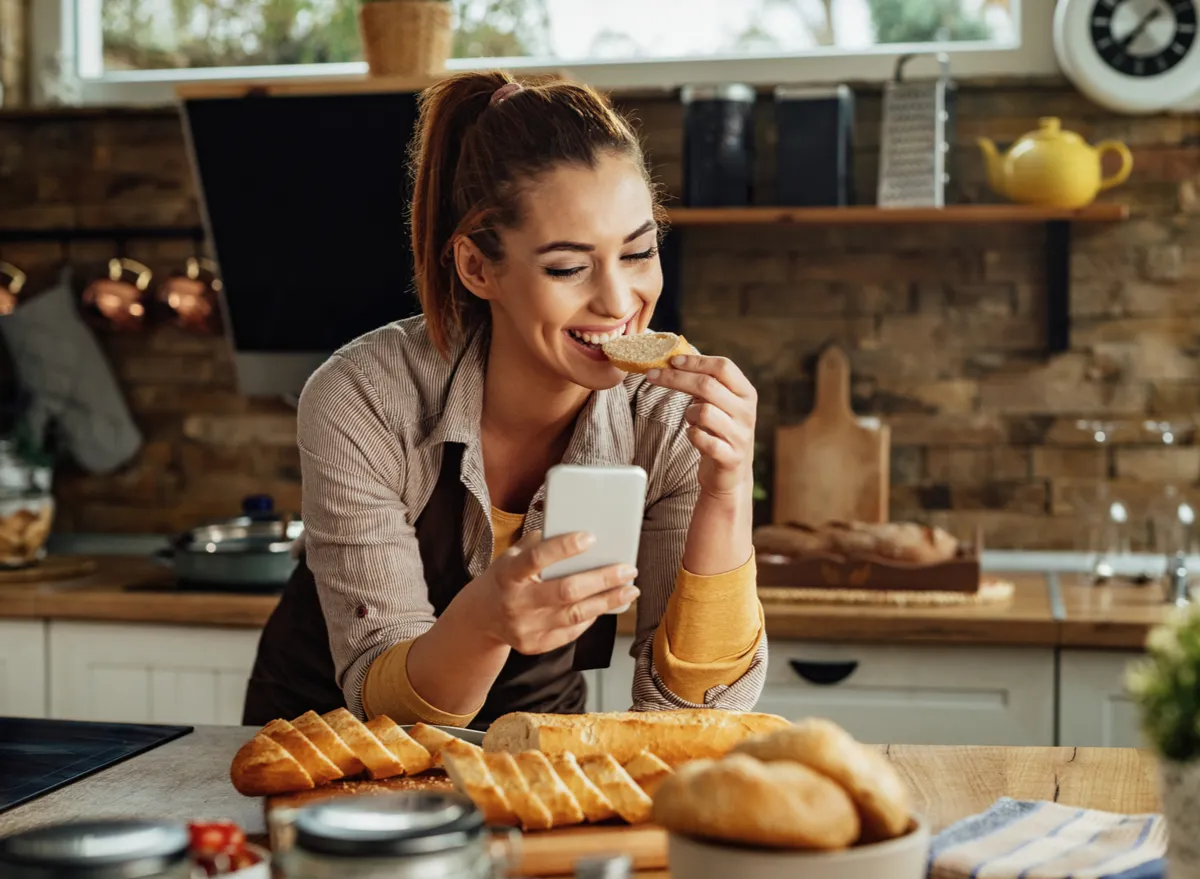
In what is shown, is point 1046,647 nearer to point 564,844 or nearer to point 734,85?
point 734,85

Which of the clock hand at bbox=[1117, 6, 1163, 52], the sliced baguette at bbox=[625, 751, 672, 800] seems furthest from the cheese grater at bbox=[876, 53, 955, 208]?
the sliced baguette at bbox=[625, 751, 672, 800]

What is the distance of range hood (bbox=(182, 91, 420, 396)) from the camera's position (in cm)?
325

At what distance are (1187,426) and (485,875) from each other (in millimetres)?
2815

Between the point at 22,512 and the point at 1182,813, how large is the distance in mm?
2886

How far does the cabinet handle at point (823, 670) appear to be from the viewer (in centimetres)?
275

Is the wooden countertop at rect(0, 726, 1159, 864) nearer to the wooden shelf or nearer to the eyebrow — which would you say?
the eyebrow

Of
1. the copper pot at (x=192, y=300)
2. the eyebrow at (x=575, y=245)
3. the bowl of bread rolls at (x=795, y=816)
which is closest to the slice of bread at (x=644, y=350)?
the eyebrow at (x=575, y=245)

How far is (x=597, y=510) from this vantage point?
126 centimetres

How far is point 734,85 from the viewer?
10.8 ft

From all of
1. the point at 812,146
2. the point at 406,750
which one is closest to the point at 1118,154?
the point at 812,146

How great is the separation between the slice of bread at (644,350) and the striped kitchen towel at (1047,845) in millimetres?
618

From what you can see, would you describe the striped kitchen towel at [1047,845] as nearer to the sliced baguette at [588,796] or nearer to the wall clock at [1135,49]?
the sliced baguette at [588,796]

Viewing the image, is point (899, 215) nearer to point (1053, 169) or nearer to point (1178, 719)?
point (1053, 169)

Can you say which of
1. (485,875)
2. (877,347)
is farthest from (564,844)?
(877,347)
